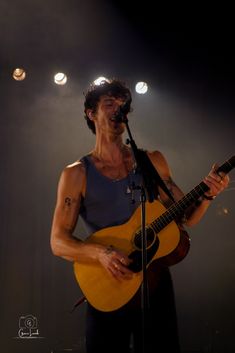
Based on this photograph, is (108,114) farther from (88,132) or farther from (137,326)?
(88,132)

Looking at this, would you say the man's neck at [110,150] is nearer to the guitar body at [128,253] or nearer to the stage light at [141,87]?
the guitar body at [128,253]

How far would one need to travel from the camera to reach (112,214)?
2.89 metres

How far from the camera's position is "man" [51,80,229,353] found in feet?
8.09

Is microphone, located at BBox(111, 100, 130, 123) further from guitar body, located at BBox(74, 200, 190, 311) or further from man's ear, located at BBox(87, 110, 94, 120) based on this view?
man's ear, located at BBox(87, 110, 94, 120)

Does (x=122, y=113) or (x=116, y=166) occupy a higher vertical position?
(x=122, y=113)

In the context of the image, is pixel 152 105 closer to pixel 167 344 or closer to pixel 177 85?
pixel 177 85

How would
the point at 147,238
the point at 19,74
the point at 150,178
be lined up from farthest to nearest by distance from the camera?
the point at 19,74 < the point at 147,238 < the point at 150,178

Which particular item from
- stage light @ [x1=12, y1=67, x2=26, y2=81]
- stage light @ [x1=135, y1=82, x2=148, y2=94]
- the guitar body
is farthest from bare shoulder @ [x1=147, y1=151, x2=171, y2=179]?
A: stage light @ [x1=12, y1=67, x2=26, y2=81]

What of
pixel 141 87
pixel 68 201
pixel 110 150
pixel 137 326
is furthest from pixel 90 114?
pixel 141 87

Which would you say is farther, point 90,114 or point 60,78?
point 60,78

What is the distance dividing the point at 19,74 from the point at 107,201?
14.7 feet

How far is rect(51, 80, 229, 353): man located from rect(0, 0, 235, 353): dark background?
133 inches

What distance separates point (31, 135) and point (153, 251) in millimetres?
4857

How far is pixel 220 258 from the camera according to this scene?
6477 millimetres
